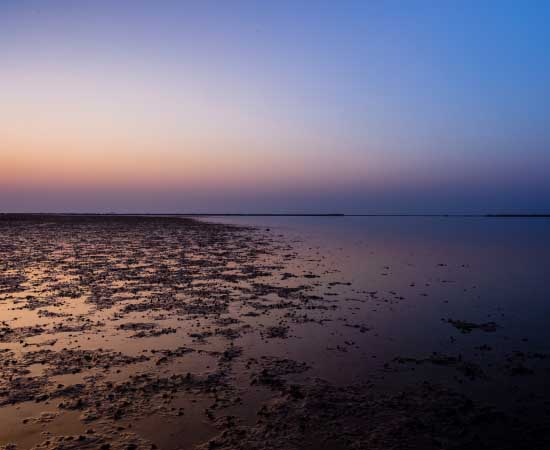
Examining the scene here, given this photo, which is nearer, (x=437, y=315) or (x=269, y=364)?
(x=269, y=364)

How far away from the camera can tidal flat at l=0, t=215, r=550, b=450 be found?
344 inches

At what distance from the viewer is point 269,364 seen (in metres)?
12.8

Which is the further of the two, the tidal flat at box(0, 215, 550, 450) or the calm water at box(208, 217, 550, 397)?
the calm water at box(208, 217, 550, 397)

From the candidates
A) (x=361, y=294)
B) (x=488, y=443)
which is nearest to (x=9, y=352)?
(x=488, y=443)

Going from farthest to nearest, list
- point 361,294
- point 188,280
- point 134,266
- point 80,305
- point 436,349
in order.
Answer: point 134,266
point 188,280
point 361,294
point 80,305
point 436,349

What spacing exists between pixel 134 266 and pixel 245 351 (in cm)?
2264

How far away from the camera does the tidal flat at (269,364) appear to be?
8.73 m

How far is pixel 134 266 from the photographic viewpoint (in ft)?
110

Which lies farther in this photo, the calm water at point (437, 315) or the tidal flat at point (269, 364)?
the calm water at point (437, 315)

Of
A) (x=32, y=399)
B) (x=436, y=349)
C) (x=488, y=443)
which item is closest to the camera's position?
(x=488, y=443)

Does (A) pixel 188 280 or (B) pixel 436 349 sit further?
(A) pixel 188 280

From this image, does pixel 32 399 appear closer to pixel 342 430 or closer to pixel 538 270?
pixel 342 430

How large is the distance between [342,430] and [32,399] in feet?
26.0

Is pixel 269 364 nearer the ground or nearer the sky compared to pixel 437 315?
nearer the sky
